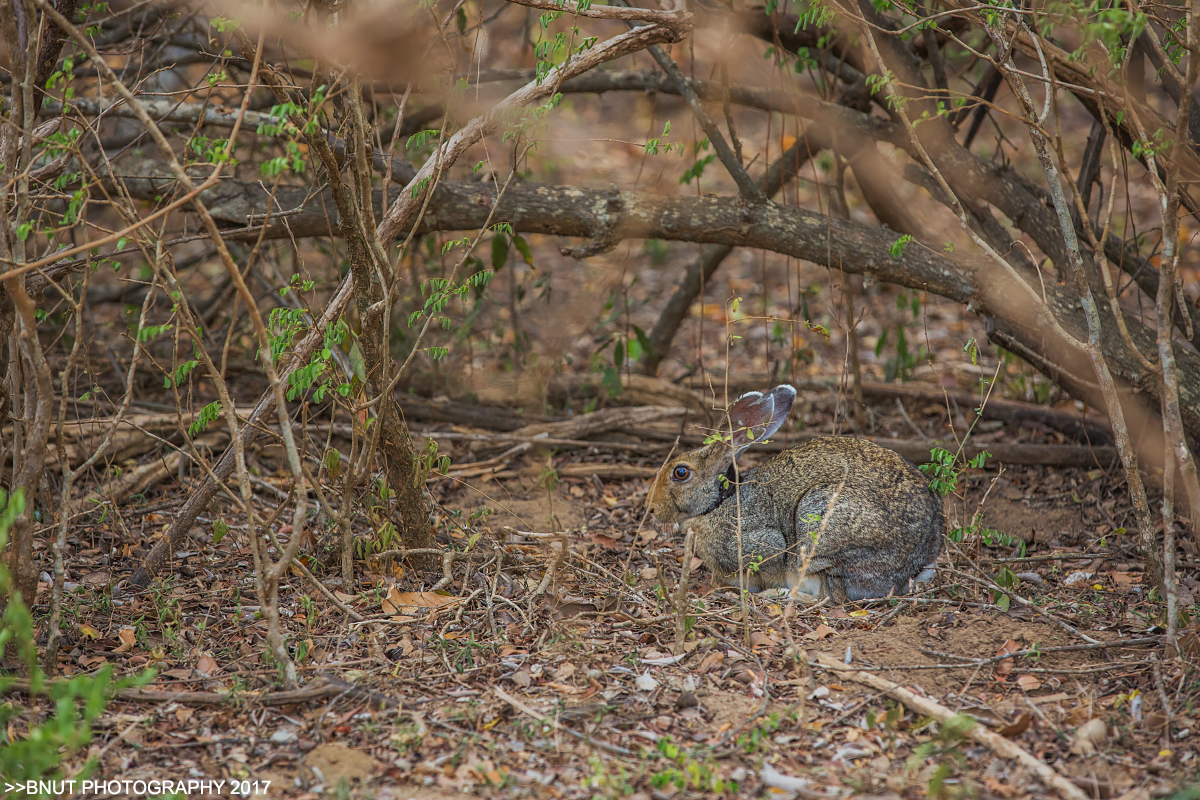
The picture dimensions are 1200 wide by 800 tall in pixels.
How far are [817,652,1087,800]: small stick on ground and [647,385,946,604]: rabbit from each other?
79 centimetres

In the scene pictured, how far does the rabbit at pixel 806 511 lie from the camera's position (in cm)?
545

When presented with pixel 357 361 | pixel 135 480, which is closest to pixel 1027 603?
pixel 357 361

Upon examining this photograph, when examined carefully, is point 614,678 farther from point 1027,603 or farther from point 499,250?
point 499,250

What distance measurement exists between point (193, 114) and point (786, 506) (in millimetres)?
4737

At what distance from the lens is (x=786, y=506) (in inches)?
230

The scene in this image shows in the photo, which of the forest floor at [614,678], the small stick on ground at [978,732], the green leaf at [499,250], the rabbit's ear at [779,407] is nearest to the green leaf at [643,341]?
the green leaf at [499,250]

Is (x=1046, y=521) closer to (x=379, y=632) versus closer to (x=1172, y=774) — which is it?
(x=1172, y=774)

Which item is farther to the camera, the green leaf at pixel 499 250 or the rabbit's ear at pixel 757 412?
the green leaf at pixel 499 250

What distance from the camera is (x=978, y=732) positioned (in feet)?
12.7

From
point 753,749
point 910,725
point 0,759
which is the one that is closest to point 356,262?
point 0,759

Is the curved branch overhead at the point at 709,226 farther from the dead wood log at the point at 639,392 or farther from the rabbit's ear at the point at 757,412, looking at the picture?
the dead wood log at the point at 639,392

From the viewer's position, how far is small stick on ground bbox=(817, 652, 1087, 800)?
3580 mm

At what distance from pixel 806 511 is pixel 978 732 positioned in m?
1.87

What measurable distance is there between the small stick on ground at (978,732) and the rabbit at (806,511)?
0.79m
